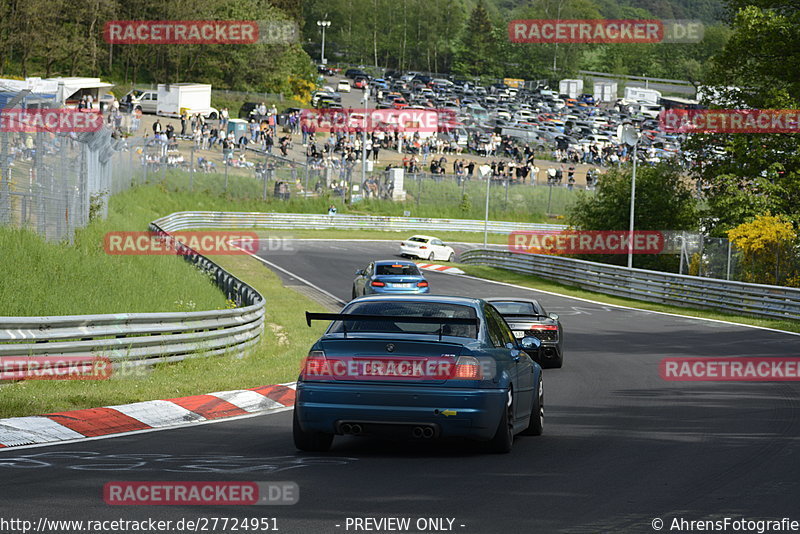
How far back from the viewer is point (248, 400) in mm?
14141

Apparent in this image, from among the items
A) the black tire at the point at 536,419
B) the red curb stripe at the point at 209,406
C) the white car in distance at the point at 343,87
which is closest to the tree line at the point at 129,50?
the white car in distance at the point at 343,87

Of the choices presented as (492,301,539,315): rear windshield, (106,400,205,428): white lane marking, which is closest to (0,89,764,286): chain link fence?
(492,301,539,315): rear windshield

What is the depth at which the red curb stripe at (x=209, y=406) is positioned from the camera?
1302 centimetres

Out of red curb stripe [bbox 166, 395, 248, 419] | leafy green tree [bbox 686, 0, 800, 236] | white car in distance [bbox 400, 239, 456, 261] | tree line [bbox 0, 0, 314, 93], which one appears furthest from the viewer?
tree line [bbox 0, 0, 314, 93]

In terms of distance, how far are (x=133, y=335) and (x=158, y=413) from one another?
3919 millimetres

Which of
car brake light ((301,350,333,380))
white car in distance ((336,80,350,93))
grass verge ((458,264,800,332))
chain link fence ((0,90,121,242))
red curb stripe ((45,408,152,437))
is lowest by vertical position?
grass verge ((458,264,800,332))

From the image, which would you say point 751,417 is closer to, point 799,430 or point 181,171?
point 799,430

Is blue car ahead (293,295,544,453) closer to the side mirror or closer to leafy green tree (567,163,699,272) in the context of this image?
the side mirror

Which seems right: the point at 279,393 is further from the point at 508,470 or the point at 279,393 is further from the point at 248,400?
the point at 508,470

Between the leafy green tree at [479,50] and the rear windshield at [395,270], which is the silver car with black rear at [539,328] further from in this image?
the leafy green tree at [479,50]

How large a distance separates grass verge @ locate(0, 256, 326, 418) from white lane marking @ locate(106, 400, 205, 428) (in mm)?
387

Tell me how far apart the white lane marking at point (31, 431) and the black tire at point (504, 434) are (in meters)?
3.89

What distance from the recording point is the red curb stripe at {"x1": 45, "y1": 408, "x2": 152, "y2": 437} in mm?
11305

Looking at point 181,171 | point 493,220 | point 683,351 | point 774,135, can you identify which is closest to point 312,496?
point 683,351
